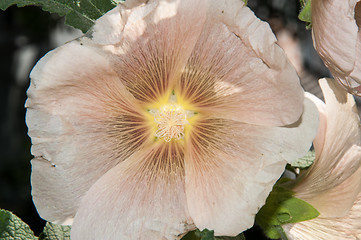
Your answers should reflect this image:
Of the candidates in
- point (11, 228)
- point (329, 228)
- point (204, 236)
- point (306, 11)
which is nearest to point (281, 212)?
point (329, 228)

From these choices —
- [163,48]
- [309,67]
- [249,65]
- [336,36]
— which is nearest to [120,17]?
[163,48]

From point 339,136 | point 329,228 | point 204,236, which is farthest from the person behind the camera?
point 329,228

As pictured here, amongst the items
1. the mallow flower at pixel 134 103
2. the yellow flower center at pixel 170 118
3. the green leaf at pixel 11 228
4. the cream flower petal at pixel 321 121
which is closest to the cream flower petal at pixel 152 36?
the mallow flower at pixel 134 103

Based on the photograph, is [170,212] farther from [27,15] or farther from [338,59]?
[27,15]

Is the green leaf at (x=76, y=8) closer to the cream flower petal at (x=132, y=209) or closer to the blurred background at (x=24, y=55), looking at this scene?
the cream flower petal at (x=132, y=209)

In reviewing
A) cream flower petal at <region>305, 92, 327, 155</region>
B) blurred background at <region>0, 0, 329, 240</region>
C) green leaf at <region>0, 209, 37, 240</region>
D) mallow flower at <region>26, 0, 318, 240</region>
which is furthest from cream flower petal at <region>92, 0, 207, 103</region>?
blurred background at <region>0, 0, 329, 240</region>

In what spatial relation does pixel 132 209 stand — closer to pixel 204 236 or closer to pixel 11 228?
pixel 204 236

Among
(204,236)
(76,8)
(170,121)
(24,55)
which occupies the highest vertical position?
(24,55)

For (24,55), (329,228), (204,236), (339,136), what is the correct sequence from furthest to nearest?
(24,55) < (329,228) < (339,136) < (204,236)
